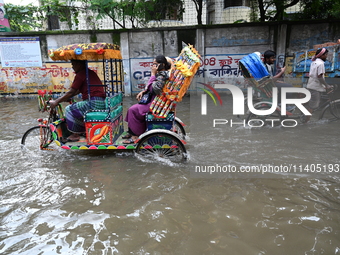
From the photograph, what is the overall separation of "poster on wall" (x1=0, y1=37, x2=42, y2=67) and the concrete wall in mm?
206

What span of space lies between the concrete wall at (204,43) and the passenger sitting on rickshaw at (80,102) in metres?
6.80

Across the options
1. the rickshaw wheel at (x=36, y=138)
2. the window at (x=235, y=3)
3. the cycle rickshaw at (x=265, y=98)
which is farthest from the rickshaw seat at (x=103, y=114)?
the window at (x=235, y=3)

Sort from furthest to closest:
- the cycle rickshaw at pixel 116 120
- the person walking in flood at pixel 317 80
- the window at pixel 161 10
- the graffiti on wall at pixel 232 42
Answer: the window at pixel 161 10, the graffiti on wall at pixel 232 42, the person walking in flood at pixel 317 80, the cycle rickshaw at pixel 116 120

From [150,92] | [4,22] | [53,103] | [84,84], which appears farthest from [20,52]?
[150,92]

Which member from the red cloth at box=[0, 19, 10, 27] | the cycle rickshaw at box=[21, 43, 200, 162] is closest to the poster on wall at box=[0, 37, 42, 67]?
the red cloth at box=[0, 19, 10, 27]

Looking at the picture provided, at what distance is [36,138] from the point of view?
5.14 meters

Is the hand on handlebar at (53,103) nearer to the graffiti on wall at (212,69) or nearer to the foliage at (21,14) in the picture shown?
the graffiti on wall at (212,69)

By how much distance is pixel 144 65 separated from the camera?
11078 millimetres

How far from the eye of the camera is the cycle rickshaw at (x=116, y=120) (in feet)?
13.0

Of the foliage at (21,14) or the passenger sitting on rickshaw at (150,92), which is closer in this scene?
the passenger sitting on rickshaw at (150,92)

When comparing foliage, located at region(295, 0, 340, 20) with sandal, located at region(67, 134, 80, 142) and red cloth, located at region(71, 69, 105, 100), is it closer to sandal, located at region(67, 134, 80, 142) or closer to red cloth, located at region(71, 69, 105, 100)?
red cloth, located at region(71, 69, 105, 100)

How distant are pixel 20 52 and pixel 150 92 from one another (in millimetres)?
9069

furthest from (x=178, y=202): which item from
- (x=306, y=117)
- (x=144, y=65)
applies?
(x=144, y=65)

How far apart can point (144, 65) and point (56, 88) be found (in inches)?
151
